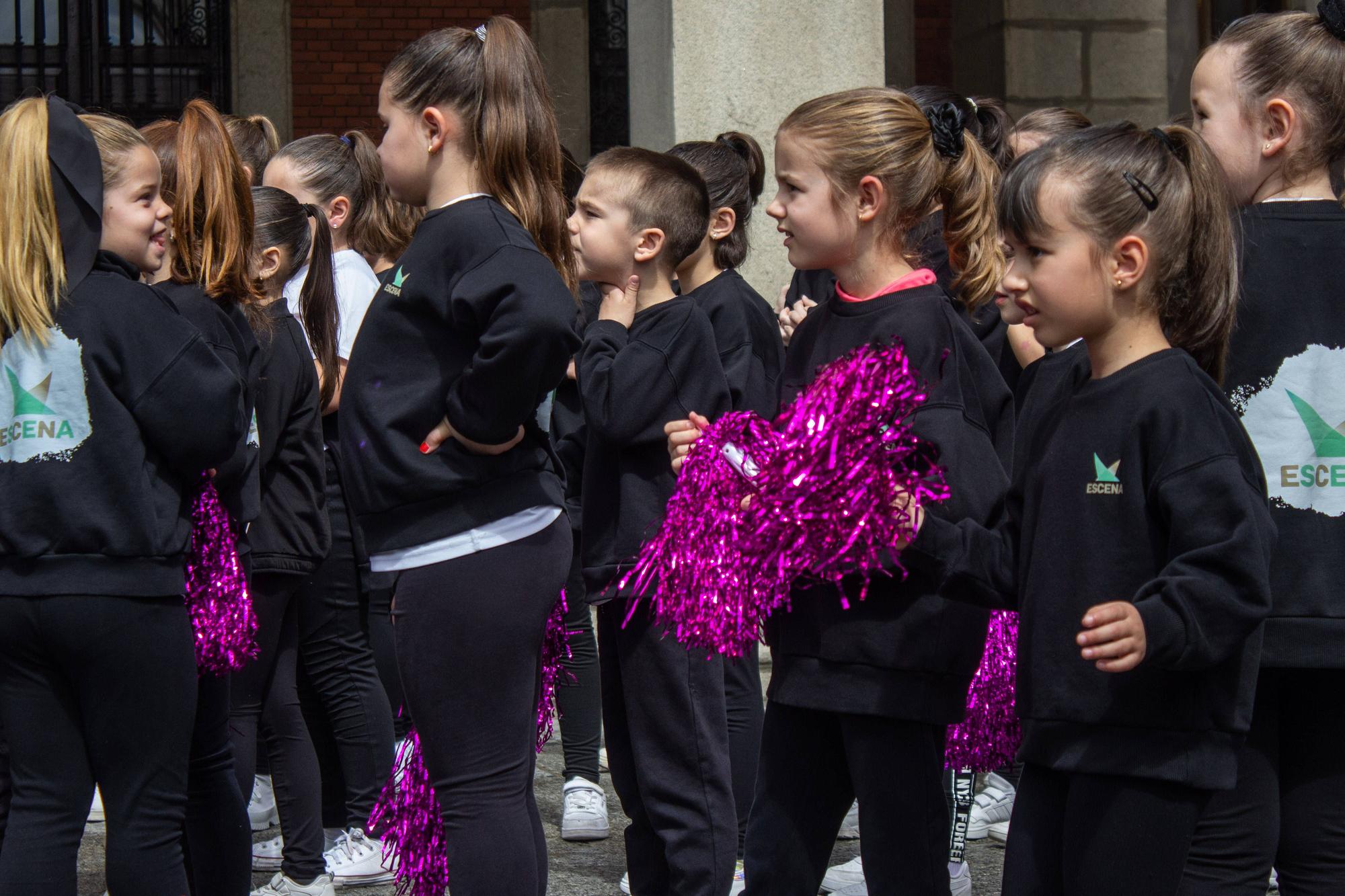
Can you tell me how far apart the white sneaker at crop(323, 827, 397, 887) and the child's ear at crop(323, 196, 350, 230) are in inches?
75.6

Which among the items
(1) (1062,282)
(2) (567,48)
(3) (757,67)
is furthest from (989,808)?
(2) (567,48)

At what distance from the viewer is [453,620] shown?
2887 millimetres

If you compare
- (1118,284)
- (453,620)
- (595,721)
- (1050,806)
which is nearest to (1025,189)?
(1118,284)

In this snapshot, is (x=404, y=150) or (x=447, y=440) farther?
(x=404, y=150)

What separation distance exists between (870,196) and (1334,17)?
90cm

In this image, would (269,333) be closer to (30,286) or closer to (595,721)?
(30,286)

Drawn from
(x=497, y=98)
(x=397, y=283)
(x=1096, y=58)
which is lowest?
(x=397, y=283)

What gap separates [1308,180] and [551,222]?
145 centimetres

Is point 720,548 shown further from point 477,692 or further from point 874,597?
point 477,692

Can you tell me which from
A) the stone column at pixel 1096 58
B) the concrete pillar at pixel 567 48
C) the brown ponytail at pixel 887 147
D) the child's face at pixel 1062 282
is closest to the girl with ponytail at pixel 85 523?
the brown ponytail at pixel 887 147

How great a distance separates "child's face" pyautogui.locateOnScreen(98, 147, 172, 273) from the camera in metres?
3.16

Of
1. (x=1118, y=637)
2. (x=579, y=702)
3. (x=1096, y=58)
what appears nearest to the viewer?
(x=1118, y=637)

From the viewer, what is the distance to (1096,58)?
10.5 m

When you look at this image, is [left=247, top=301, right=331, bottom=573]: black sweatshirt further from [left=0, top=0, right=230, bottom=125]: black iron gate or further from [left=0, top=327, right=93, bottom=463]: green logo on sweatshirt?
[left=0, top=0, right=230, bottom=125]: black iron gate
